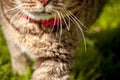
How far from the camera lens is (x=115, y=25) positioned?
374 cm

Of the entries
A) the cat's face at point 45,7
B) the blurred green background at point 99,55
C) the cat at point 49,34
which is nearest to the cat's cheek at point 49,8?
the cat's face at point 45,7

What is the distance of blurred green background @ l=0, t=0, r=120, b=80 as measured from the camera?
119 inches

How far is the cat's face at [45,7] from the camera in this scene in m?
2.29

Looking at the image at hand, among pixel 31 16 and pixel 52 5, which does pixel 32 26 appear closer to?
pixel 31 16

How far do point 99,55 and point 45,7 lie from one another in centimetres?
116

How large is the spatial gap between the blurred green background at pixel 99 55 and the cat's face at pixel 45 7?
478mm

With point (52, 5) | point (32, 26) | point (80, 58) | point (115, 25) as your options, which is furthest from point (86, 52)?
point (52, 5)

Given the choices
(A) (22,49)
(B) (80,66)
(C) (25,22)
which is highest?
(C) (25,22)

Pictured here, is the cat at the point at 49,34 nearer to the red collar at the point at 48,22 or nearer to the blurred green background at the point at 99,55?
the red collar at the point at 48,22

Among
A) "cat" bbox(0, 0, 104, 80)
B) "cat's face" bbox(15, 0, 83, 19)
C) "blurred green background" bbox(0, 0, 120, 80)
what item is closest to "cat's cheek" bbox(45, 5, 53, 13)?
"cat's face" bbox(15, 0, 83, 19)

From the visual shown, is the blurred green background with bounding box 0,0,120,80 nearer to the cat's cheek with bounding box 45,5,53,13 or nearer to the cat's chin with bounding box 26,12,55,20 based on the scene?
the cat's chin with bounding box 26,12,55,20

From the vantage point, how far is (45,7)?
2.29m

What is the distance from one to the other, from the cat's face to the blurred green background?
48 cm

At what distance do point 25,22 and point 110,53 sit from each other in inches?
40.1
